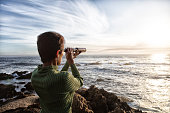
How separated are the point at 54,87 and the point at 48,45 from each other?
494mm

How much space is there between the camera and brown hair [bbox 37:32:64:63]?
1542 mm

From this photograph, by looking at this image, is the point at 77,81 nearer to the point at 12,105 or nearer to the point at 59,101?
the point at 59,101

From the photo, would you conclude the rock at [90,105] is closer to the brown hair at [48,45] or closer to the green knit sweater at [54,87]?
the green knit sweater at [54,87]

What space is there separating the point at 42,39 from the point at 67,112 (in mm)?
1000

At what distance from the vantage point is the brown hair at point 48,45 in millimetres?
1542

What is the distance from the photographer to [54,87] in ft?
4.92

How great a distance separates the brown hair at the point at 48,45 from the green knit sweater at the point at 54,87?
15cm

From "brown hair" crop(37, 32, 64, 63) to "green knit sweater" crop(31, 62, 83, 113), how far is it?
0.48 feet

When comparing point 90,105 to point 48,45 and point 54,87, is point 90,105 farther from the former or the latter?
point 48,45

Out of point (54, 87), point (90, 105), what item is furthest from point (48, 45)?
point (90, 105)

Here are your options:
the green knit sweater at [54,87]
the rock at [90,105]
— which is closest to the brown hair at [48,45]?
the green knit sweater at [54,87]

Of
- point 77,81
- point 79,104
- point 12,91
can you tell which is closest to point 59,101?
point 77,81

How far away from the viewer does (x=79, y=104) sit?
4938 mm

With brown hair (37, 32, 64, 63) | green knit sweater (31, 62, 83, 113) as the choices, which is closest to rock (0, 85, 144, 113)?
green knit sweater (31, 62, 83, 113)
